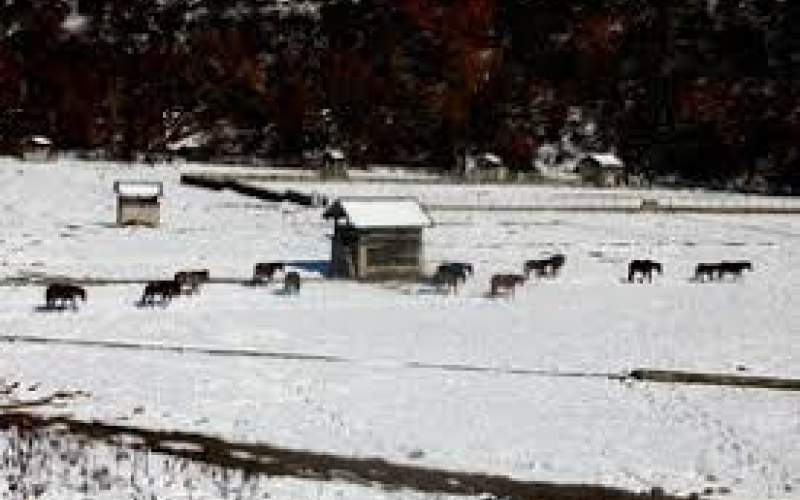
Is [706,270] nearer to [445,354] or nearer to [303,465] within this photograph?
[445,354]

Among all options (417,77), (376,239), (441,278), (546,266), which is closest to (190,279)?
(376,239)

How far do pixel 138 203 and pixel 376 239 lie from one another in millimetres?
15203

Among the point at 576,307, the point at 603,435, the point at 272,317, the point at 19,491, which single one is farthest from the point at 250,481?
the point at 576,307

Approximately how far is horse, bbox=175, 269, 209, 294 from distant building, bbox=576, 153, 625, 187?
48408 millimetres

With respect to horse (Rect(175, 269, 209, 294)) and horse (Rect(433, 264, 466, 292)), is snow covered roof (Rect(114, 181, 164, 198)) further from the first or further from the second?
horse (Rect(433, 264, 466, 292))

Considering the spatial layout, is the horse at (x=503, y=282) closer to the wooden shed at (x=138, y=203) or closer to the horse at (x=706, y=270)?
the horse at (x=706, y=270)

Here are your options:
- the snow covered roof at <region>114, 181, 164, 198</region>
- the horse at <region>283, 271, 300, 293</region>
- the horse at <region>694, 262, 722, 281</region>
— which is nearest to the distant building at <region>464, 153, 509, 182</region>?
the snow covered roof at <region>114, 181, 164, 198</region>

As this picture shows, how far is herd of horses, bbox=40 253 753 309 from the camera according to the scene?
38375mm

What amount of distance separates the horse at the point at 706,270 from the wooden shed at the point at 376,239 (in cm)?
984

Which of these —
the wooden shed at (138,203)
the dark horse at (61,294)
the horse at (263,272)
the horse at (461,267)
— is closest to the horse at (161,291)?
the dark horse at (61,294)

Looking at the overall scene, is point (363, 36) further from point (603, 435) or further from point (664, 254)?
point (603, 435)

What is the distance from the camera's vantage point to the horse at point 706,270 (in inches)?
1865

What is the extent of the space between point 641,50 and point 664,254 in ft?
190

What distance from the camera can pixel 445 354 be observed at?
34.0 meters
